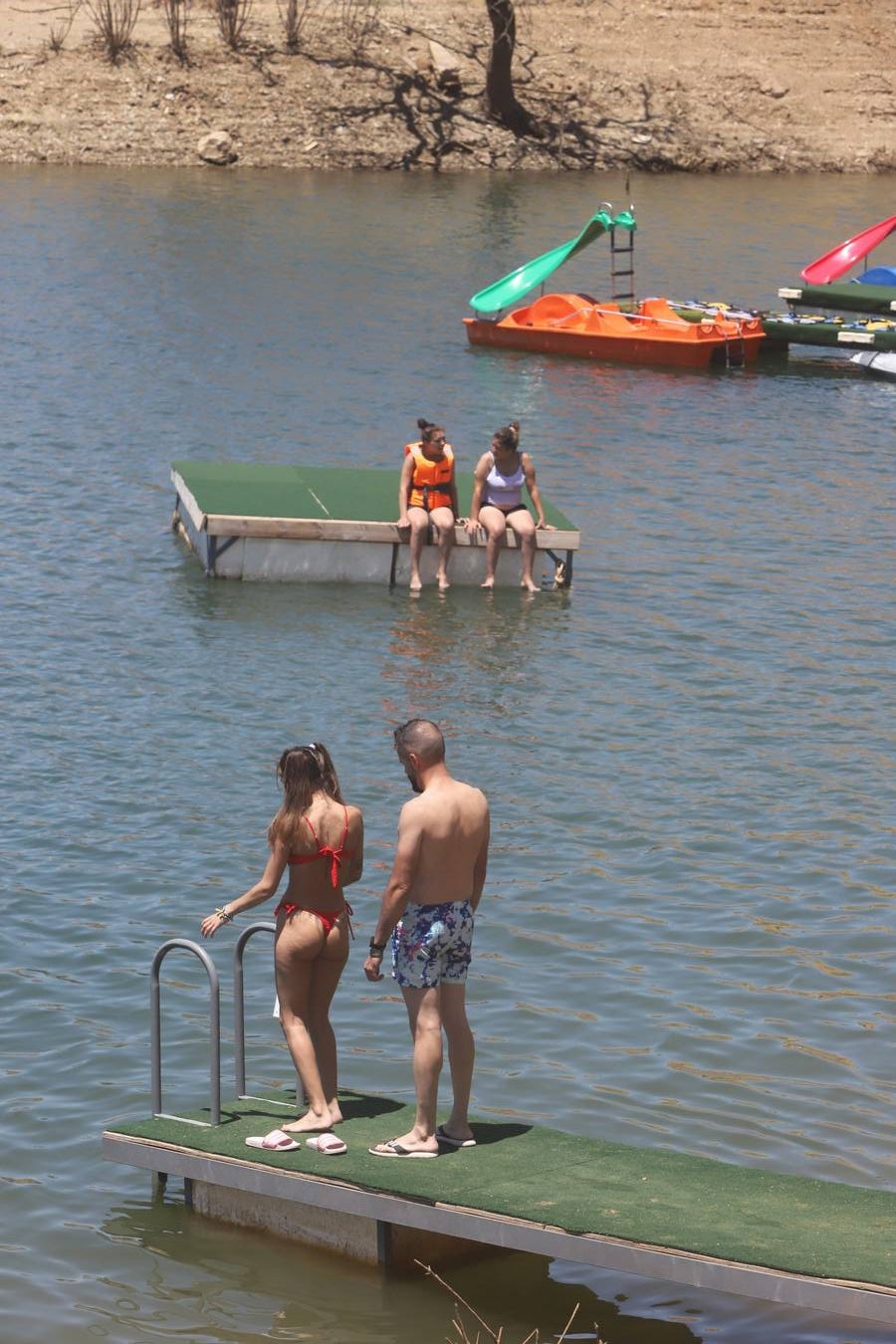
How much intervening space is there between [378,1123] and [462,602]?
36.9 feet

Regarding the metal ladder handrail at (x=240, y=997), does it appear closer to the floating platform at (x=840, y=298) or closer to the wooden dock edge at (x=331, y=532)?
the wooden dock edge at (x=331, y=532)

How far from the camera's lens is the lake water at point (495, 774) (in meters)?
9.88

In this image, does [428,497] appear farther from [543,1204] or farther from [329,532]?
[543,1204]

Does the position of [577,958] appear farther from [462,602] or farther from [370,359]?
[370,359]

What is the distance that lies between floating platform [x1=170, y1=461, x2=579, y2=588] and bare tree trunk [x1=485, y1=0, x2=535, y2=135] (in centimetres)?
3722

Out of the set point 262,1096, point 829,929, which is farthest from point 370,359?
point 262,1096

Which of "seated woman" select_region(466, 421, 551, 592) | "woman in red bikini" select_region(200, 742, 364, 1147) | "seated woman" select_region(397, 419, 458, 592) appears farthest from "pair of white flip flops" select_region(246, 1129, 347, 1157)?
"seated woman" select_region(466, 421, 551, 592)

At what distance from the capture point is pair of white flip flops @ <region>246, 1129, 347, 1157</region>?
9.18 metres

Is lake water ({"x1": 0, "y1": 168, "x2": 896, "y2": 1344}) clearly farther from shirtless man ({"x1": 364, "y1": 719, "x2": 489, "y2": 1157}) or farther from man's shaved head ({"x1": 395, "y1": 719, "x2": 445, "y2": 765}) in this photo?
man's shaved head ({"x1": 395, "y1": 719, "x2": 445, "y2": 765})

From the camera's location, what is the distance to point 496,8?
56.6m

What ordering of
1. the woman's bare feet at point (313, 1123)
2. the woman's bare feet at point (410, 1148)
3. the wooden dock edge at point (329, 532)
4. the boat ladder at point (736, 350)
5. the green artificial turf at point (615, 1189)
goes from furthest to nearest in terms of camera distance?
the boat ladder at point (736, 350) → the wooden dock edge at point (329, 532) → the woman's bare feet at point (313, 1123) → the woman's bare feet at point (410, 1148) → the green artificial turf at point (615, 1189)

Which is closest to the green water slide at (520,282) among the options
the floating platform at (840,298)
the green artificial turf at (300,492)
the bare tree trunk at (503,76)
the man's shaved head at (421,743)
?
the floating platform at (840,298)

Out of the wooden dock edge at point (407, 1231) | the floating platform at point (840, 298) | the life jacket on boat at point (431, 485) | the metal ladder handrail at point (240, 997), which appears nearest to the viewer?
the wooden dock edge at point (407, 1231)

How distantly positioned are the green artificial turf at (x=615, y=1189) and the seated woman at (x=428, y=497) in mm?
10921
